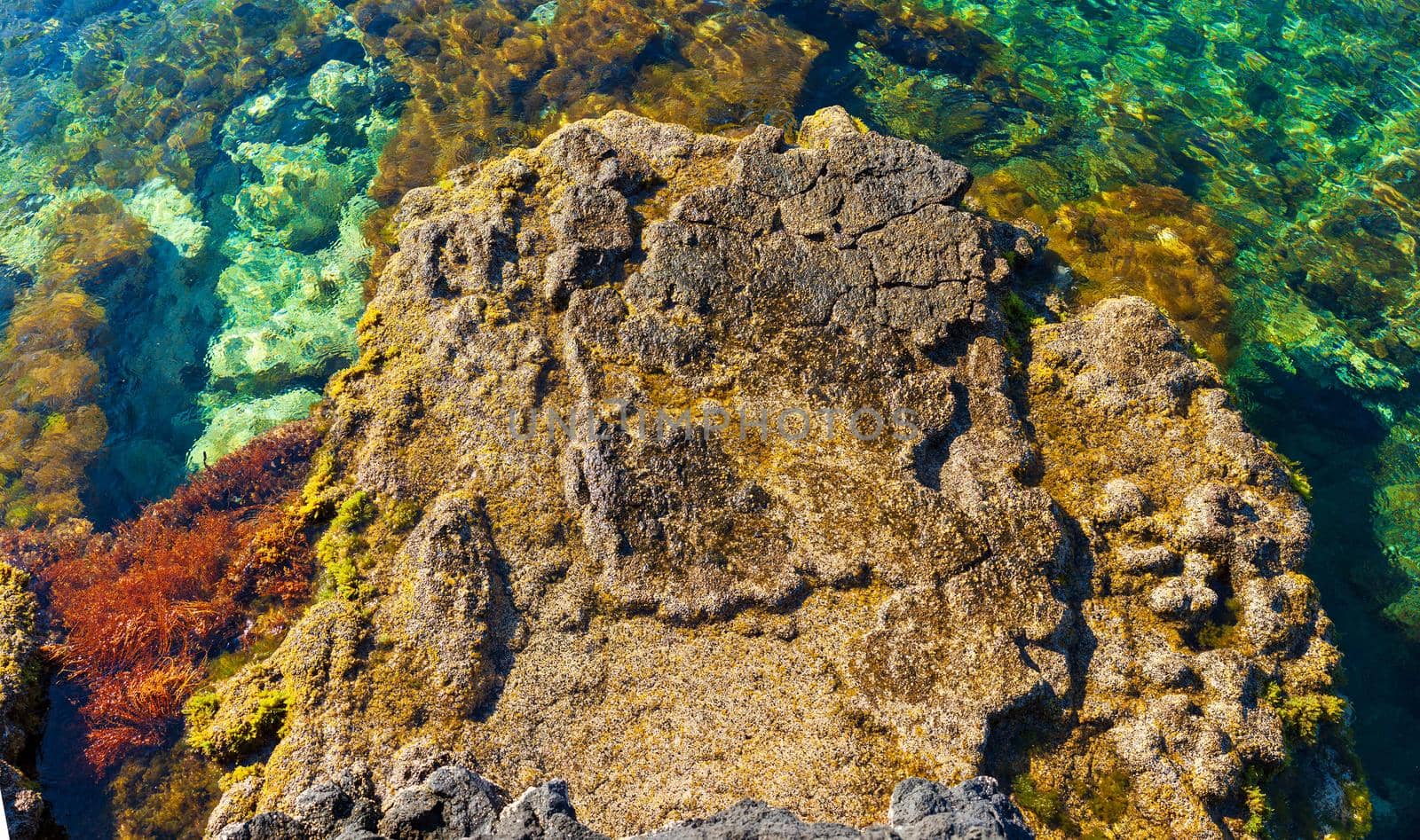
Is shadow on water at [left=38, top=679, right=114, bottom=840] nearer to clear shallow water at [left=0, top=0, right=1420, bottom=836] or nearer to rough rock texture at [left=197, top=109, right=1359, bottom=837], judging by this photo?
rough rock texture at [left=197, top=109, right=1359, bottom=837]

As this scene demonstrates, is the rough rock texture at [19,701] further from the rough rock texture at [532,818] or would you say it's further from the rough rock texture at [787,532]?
the rough rock texture at [532,818]

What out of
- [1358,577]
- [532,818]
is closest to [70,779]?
[532,818]

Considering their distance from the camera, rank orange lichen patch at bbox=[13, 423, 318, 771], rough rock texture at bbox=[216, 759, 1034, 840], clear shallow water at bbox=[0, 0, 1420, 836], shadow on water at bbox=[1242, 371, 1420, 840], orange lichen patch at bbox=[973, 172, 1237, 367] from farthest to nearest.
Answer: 1. orange lichen patch at bbox=[973, 172, 1237, 367]
2. clear shallow water at bbox=[0, 0, 1420, 836]
3. shadow on water at bbox=[1242, 371, 1420, 840]
4. orange lichen patch at bbox=[13, 423, 318, 771]
5. rough rock texture at bbox=[216, 759, 1034, 840]

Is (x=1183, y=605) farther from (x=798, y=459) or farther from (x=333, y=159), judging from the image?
(x=333, y=159)

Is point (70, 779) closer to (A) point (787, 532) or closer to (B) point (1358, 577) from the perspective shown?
(A) point (787, 532)

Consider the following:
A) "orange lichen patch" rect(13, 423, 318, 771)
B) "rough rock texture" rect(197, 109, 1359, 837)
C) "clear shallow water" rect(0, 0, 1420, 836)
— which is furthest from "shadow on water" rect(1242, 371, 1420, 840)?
"orange lichen patch" rect(13, 423, 318, 771)
